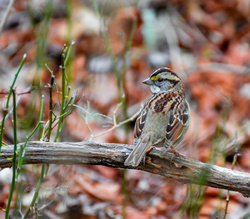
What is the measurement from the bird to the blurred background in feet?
1.50

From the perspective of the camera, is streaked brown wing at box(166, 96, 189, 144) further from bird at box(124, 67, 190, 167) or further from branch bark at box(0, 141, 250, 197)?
branch bark at box(0, 141, 250, 197)

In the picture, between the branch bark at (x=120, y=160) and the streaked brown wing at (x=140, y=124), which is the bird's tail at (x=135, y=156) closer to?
the branch bark at (x=120, y=160)

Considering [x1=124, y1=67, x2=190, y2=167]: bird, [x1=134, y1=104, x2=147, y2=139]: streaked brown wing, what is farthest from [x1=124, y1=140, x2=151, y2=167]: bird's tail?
[x1=134, y1=104, x2=147, y2=139]: streaked brown wing

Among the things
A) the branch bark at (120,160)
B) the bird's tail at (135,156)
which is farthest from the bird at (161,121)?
the branch bark at (120,160)

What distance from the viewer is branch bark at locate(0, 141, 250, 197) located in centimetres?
327

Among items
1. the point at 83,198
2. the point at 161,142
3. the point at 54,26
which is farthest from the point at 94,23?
the point at 161,142

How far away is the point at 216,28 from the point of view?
29.9 ft

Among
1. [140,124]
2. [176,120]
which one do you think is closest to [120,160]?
[140,124]

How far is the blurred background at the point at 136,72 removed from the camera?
17.0ft

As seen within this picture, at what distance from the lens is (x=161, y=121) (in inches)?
→ 166

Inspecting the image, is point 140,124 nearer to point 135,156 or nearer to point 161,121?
point 161,121

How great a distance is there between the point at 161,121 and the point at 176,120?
159 mm

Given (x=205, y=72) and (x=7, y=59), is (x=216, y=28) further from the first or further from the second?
(x=7, y=59)

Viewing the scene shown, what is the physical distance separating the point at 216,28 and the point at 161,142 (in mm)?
5626
